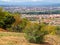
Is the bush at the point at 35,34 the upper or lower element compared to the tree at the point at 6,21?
upper

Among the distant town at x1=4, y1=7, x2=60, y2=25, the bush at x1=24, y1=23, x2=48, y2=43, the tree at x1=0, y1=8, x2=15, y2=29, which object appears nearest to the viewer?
the bush at x1=24, y1=23, x2=48, y2=43

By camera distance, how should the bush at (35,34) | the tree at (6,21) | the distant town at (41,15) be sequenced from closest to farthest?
the bush at (35,34) < the tree at (6,21) < the distant town at (41,15)

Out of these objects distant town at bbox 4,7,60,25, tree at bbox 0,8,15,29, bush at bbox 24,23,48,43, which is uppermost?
bush at bbox 24,23,48,43

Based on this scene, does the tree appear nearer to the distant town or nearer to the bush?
the bush

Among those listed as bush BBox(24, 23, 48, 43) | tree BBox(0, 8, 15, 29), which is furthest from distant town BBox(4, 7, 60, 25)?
bush BBox(24, 23, 48, 43)

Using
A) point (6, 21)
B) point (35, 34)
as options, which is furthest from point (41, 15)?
point (35, 34)

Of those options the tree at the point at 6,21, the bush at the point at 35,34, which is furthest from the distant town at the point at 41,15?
the bush at the point at 35,34

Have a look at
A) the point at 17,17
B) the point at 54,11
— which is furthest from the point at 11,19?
the point at 54,11

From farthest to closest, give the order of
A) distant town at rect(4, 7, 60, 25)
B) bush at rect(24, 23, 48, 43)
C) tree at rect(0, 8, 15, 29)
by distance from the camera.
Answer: distant town at rect(4, 7, 60, 25), tree at rect(0, 8, 15, 29), bush at rect(24, 23, 48, 43)

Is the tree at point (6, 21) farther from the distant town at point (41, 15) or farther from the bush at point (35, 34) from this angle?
the distant town at point (41, 15)

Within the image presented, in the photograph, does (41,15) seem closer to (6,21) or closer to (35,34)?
(6,21)

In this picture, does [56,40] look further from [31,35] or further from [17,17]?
[17,17]
